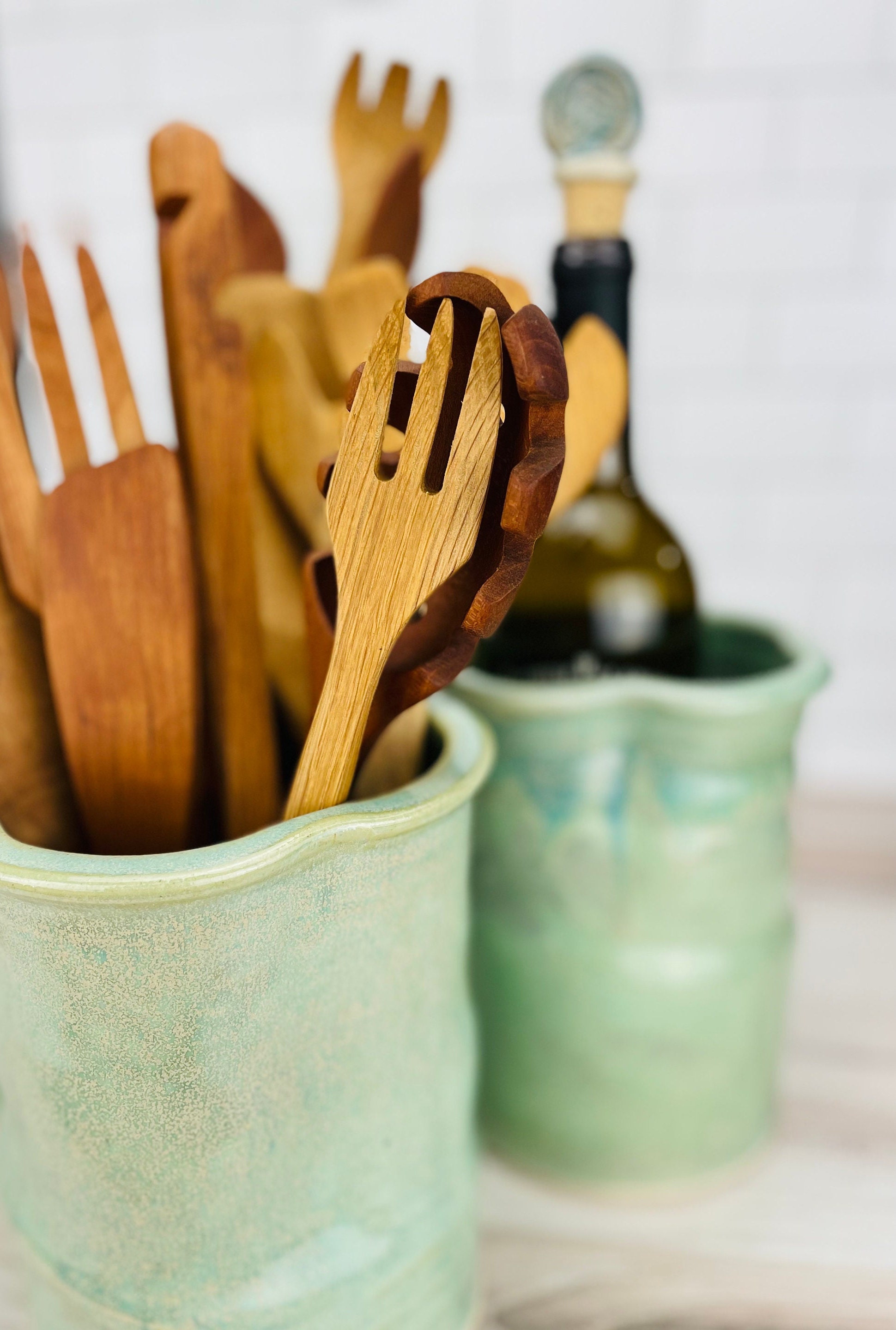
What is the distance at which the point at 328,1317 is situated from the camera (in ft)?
0.76

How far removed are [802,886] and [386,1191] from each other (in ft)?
1.15

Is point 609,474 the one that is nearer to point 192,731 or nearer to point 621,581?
point 621,581

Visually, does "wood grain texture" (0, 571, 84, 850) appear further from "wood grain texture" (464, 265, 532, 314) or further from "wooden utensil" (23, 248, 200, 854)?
"wood grain texture" (464, 265, 532, 314)

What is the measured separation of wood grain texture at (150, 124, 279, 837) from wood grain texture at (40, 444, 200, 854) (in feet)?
0.06

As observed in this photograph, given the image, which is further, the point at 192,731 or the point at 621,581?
the point at 621,581

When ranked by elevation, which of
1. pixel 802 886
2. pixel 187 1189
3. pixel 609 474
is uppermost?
pixel 609 474

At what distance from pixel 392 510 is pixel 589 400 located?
0.33 feet

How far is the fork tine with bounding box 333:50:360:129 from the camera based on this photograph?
0.32 meters

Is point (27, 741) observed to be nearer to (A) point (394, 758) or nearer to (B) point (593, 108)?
(A) point (394, 758)

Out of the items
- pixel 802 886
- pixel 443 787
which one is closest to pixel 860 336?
pixel 802 886

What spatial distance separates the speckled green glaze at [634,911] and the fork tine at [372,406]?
13 centimetres

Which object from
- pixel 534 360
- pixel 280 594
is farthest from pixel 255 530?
pixel 534 360

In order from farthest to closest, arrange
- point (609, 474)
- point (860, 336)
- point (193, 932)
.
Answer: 1. point (860, 336)
2. point (609, 474)
3. point (193, 932)

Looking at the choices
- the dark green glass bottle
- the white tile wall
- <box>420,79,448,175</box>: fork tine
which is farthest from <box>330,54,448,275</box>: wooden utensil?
the white tile wall
